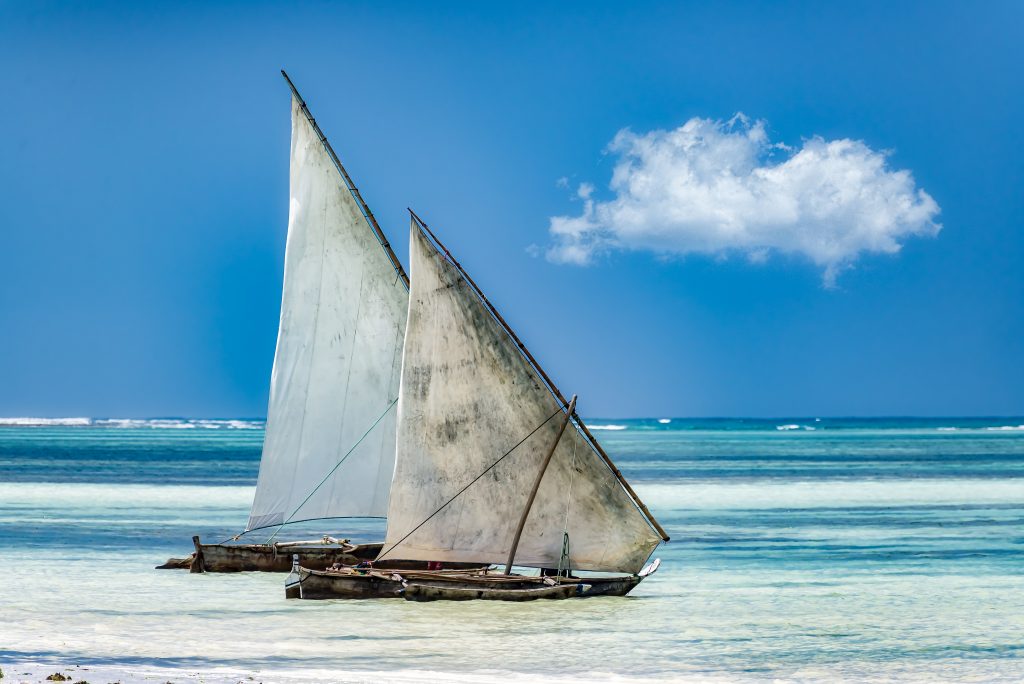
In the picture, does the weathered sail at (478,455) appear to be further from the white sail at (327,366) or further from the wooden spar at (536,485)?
the white sail at (327,366)

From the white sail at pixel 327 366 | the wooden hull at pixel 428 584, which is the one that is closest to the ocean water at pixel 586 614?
the wooden hull at pixel 428 584

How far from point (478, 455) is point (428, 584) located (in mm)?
2213

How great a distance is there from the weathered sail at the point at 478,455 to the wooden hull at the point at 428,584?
354mm

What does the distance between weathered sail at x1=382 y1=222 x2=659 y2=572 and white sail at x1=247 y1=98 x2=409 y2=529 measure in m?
3.28

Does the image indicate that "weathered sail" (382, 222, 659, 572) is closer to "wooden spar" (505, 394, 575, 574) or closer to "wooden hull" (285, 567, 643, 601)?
"wooden spar" (505, 394, 575, 574)

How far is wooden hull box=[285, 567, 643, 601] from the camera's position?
22.4m

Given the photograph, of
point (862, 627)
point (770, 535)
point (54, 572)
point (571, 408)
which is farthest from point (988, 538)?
point (54, 572)

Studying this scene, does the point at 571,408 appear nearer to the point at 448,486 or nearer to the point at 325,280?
the point at 448,486

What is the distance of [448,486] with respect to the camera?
2269 centimetres

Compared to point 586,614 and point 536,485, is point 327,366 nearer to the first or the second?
point 536,485

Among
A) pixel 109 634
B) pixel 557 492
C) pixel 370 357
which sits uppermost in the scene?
pixel 370 357

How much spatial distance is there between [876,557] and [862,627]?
10757mm

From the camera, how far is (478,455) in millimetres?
22703

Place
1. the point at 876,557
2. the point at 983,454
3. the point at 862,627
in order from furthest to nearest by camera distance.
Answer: the point at 983,454 < the point at 876,557 < the point at 862,627
